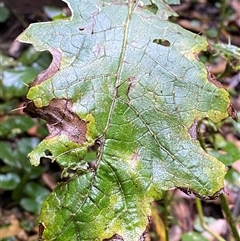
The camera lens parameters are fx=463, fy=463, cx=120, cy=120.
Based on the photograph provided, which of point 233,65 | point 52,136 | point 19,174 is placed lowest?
point 19,174

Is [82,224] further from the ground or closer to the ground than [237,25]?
further from the ground

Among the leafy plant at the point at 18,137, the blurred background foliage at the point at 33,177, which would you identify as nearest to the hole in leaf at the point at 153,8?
the blurred background foliage at the point at 33,177

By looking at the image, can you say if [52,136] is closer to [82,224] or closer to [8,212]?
[82,224]

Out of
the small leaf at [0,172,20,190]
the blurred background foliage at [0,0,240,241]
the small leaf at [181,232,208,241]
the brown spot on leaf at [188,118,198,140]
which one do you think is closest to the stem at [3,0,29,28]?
the blurred background foliage at [0,0,240,241]

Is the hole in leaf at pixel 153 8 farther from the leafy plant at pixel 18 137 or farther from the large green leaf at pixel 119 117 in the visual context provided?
the leafy plant at pixel 18 137

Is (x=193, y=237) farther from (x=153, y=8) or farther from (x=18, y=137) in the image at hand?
(x=18, y=137)

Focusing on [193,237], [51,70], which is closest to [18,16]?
[193,237]

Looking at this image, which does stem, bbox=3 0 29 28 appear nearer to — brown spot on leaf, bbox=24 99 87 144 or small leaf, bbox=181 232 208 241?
small leaf, bbox=181 232 208 241

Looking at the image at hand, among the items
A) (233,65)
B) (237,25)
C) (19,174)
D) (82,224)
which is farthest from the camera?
(237,25)

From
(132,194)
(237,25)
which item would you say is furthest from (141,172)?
(237,25)
